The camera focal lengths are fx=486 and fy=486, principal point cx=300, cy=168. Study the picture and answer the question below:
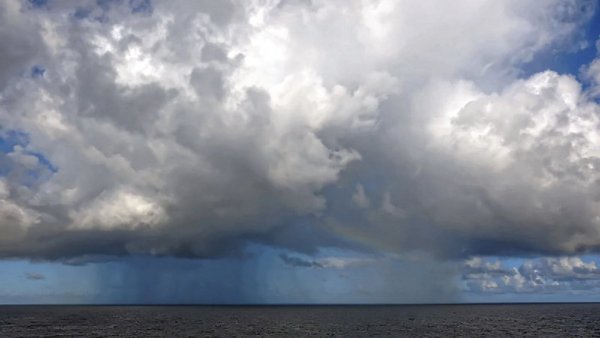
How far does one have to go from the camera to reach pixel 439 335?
474 feet

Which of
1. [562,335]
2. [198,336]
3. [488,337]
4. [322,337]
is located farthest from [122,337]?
[562,335]

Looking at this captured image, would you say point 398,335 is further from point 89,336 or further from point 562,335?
point 89,336

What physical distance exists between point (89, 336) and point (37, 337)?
44.5ft

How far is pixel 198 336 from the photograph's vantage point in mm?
140625

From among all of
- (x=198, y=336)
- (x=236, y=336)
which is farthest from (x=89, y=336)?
(x=236, y=336)

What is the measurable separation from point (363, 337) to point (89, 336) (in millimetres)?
79151

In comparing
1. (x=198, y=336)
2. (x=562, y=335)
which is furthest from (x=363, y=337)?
(x=562, y=335)

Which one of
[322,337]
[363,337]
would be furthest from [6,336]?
[363,337]

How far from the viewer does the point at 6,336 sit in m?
141

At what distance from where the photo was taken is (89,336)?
141m

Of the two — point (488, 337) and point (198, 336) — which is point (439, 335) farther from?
point (198, 336)

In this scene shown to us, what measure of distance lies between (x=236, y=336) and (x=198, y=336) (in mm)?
10919

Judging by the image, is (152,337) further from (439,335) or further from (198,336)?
(439,335)

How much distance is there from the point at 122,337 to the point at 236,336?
107ft
